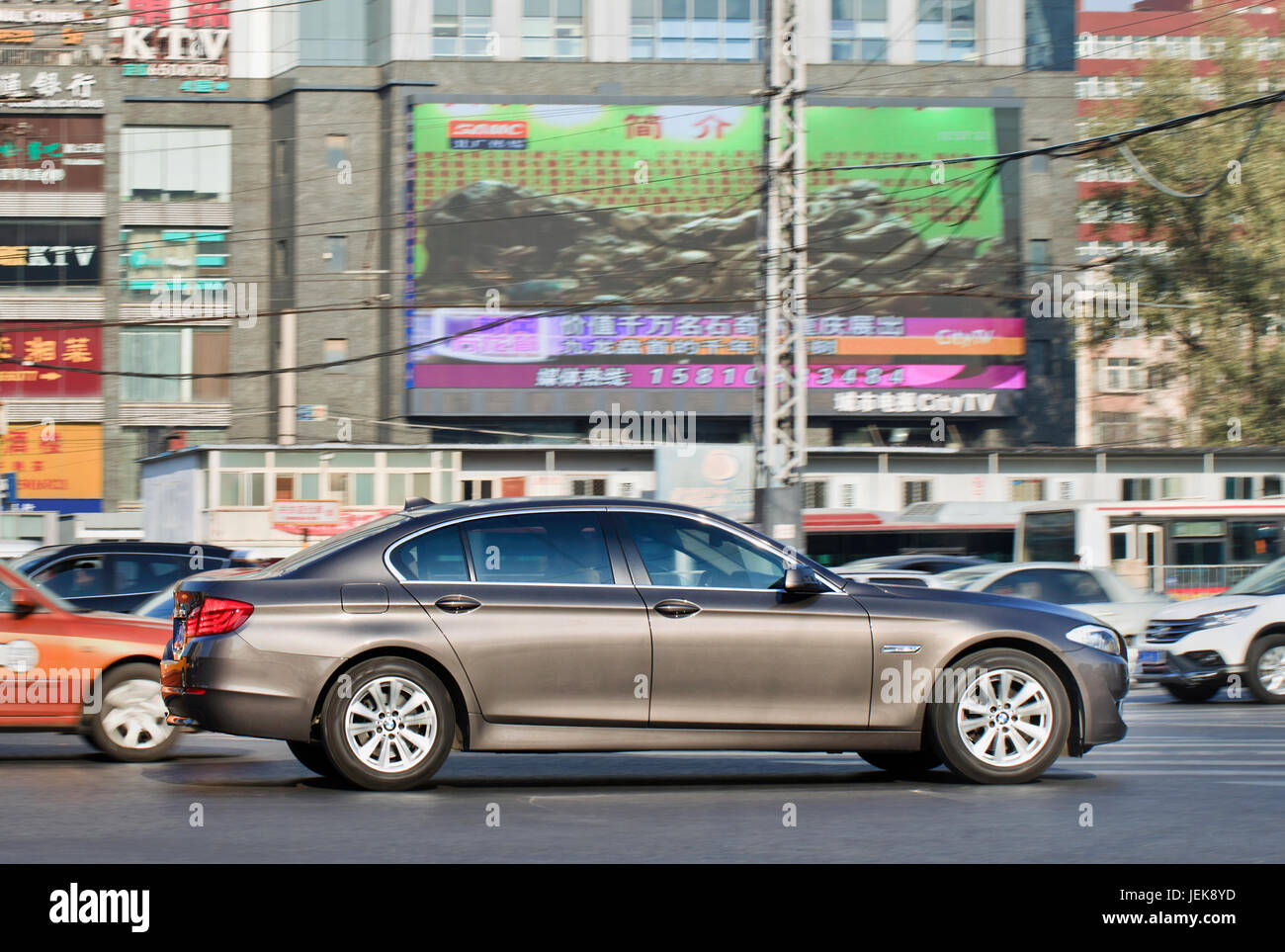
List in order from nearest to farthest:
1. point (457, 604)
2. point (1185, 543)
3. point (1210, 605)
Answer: point (457, 604) < point (1210, 605) < point (1185, 543)

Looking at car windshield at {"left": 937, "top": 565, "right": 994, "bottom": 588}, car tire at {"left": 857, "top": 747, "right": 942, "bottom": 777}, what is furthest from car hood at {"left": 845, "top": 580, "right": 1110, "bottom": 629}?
car windshield at {"left": 937, "top": 565, "right": 994, "bottom": 588}

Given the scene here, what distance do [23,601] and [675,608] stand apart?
14.9 feet

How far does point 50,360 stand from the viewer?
191 feet

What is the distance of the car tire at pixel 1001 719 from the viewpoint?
27.0 feet

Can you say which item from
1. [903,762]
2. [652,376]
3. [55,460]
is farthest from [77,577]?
[55,460]

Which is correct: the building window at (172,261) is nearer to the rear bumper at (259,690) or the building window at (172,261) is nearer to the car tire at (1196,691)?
the car tire at (1196,691)

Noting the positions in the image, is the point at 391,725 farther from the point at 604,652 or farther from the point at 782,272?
the point at 782,272

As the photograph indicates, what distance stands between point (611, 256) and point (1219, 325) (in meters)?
19.2

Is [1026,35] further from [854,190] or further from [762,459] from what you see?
[762,459]

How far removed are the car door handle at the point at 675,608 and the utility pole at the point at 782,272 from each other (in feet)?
34.3

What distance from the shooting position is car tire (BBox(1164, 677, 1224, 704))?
1620 cm

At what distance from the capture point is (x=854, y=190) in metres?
53.5

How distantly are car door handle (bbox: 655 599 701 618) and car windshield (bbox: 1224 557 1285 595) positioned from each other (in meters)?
10.3
